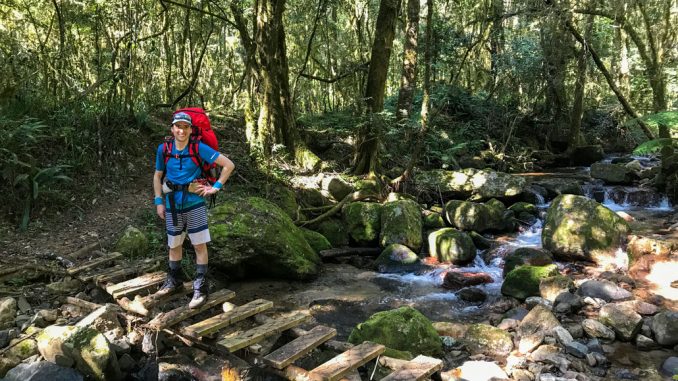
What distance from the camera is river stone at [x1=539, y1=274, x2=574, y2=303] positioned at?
7473 millimetres

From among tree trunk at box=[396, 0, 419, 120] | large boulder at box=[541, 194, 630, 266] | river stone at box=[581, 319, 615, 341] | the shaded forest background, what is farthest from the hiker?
tree trunk at box=[396, 0, 419, 120]

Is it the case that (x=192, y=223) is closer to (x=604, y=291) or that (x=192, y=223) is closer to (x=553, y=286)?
(x=553, y=286)

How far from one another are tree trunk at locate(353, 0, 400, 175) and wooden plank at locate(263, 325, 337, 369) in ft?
26.7

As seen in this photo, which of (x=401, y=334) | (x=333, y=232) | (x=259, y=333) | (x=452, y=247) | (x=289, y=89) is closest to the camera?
(x=259, y=333)

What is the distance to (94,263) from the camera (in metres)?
6.25

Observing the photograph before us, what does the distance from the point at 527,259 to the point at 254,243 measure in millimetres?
5000

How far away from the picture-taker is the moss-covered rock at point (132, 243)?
706 cm

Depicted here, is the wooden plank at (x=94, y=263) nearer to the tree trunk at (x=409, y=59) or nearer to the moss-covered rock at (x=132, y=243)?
the moss-covered rock at (x=132, y=243)

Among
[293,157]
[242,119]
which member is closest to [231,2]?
[242,119]

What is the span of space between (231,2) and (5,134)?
6755 millimetres

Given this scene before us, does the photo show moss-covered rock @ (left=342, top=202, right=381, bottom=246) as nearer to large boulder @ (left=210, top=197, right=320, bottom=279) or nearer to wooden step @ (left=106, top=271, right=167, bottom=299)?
large boulder @ (left=210, top=197, right=320, bottom=279)

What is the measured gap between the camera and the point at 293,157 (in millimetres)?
11969

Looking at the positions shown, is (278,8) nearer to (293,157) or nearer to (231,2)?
(231,2)

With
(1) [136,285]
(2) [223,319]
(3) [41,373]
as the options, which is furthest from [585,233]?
(3) [41,373]
